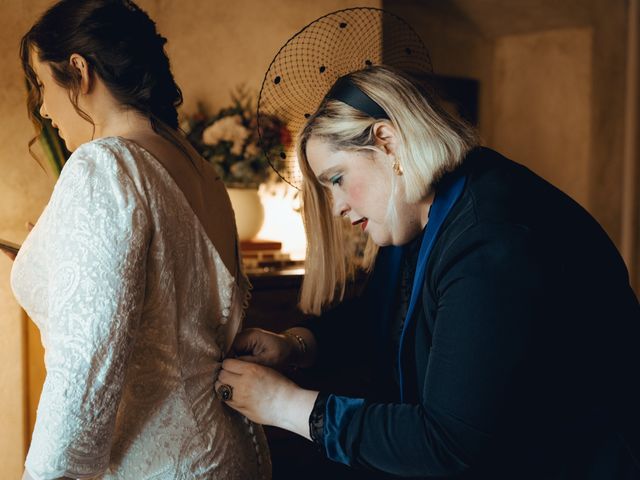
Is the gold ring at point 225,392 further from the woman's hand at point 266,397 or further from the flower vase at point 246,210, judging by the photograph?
the flower vase at point 246,210

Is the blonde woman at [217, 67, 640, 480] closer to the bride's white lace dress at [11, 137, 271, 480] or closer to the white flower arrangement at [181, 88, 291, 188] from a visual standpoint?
the bride's white lace dress at [11, 137, 271, 480]

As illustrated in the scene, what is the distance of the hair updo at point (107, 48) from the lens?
1.16 meters

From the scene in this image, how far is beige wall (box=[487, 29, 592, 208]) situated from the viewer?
4.60 metres

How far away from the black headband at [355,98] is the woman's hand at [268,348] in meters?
0.49

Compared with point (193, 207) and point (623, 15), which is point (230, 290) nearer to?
point (193, 207)

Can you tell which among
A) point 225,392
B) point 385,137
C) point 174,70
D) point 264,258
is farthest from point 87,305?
point 174,70

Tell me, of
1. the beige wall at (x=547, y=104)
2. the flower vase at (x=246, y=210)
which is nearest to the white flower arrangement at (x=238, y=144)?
the flower vase at (x=246, y=210)

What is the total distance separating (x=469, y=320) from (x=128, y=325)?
1.61 feet

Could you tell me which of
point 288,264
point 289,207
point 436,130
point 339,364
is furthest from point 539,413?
point 289,207

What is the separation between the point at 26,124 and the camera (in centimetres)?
220

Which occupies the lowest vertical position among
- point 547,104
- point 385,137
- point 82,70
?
point 547,104

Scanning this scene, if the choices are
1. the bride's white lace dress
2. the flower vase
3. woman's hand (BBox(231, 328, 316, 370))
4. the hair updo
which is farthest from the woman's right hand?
the flower vase

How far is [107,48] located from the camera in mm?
1172

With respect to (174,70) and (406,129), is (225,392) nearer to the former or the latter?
(406,129)
